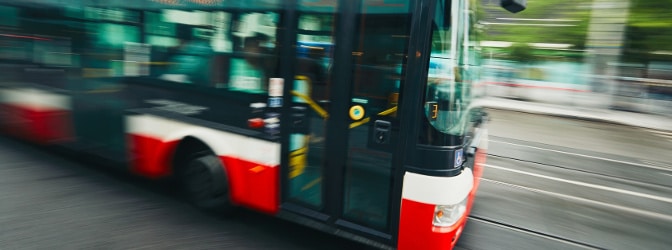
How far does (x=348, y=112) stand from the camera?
345 centimetres

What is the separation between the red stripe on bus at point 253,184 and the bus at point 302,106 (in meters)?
0.01

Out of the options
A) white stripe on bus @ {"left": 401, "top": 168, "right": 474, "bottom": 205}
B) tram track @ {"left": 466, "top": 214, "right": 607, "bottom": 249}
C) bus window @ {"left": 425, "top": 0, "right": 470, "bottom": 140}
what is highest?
bus window @ {"left": 425, "top": 0, "right": 470, "bottom": 140}

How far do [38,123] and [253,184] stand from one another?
3701 millimetres

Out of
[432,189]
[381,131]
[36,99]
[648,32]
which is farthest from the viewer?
[648,32]

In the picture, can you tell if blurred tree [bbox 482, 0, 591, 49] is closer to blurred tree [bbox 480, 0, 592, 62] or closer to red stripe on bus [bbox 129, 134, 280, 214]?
blurred tree [bbox 480, 0, 592, 62]

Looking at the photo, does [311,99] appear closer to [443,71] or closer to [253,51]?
[253,51]

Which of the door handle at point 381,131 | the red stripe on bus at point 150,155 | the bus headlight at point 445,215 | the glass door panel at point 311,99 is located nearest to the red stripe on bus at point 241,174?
the red stripe on bus at point 150,155

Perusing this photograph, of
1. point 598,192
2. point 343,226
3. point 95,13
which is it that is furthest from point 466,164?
point 95,13

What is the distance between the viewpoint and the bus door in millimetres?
3285

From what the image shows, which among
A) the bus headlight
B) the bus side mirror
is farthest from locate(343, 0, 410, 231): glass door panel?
the bus side mirror

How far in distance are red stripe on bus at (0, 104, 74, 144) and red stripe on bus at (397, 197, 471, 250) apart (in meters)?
4.31

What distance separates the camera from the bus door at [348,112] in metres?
3.29

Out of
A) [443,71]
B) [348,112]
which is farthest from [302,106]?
[443,71]

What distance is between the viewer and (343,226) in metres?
3.56
